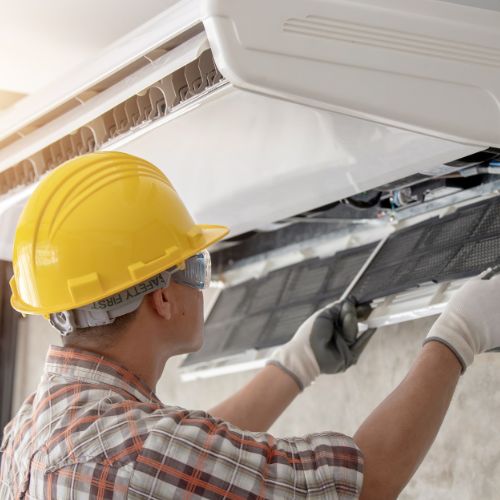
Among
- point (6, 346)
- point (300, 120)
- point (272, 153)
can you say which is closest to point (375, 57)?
point (300, 120)

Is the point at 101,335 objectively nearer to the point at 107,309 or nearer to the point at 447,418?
the point at 107,309

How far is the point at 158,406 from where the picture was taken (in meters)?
1.34

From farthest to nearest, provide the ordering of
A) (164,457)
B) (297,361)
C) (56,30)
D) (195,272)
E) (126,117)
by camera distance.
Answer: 1. (56,30)
2. (297,361)
3. (126,117)
4. (195,272)
5. (164,457)

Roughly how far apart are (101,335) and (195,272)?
0.20 metres

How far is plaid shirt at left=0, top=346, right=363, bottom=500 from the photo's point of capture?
48.4 inches

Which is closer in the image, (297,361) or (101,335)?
(101,335)

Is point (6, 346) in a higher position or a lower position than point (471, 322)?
higher

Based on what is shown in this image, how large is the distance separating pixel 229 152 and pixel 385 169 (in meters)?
0.30

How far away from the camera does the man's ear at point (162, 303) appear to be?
4.76 feet

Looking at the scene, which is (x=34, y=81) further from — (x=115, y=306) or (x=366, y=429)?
(x=366, y=429)

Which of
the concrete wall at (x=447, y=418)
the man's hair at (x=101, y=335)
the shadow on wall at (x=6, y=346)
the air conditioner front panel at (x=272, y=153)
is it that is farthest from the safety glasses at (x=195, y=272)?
the shadow on wall at (x=6, y=346)

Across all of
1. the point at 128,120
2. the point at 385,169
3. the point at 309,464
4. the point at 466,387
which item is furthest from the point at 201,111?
the point at 466,387

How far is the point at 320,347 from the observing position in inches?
74.4

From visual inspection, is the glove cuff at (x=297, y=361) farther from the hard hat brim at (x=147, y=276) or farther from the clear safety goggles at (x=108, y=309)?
the clear safety goggles at (x=108, y=309)
